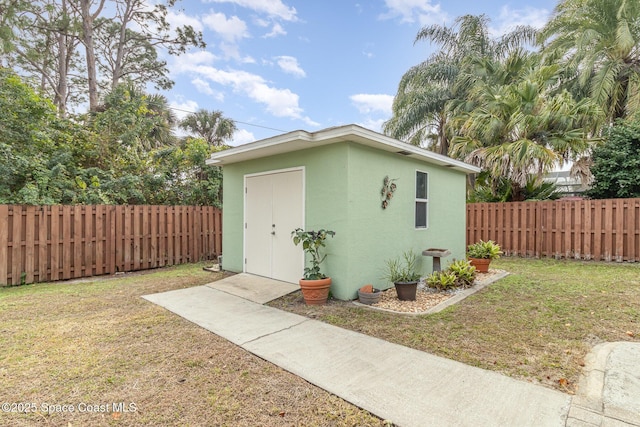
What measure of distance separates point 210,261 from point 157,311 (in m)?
4.49

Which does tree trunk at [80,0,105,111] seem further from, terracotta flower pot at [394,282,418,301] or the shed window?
terracotta flower pot at [394,282,418,301]

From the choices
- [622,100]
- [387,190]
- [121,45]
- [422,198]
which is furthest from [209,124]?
[622,100]

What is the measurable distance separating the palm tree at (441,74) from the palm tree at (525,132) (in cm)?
394

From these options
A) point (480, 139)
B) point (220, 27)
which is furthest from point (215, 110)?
point (480, 139)

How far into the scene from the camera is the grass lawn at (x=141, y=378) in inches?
82.3

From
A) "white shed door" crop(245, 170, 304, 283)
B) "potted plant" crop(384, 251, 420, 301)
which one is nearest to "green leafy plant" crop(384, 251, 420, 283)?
"potted plant" crop(384, 251, 420, 301)

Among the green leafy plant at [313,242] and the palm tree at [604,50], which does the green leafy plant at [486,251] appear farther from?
the palm tree at [604,50]

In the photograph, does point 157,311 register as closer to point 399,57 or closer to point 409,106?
point 409,106

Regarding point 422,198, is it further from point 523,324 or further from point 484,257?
point 523,324

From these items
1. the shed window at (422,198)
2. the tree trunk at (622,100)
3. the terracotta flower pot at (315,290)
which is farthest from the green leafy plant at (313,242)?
the tree trunk at (622,100)

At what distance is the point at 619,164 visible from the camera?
8352mm

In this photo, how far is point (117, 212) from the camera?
23.3ft

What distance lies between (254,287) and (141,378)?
2.94m

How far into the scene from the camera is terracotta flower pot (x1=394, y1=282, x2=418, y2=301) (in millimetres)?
4711
